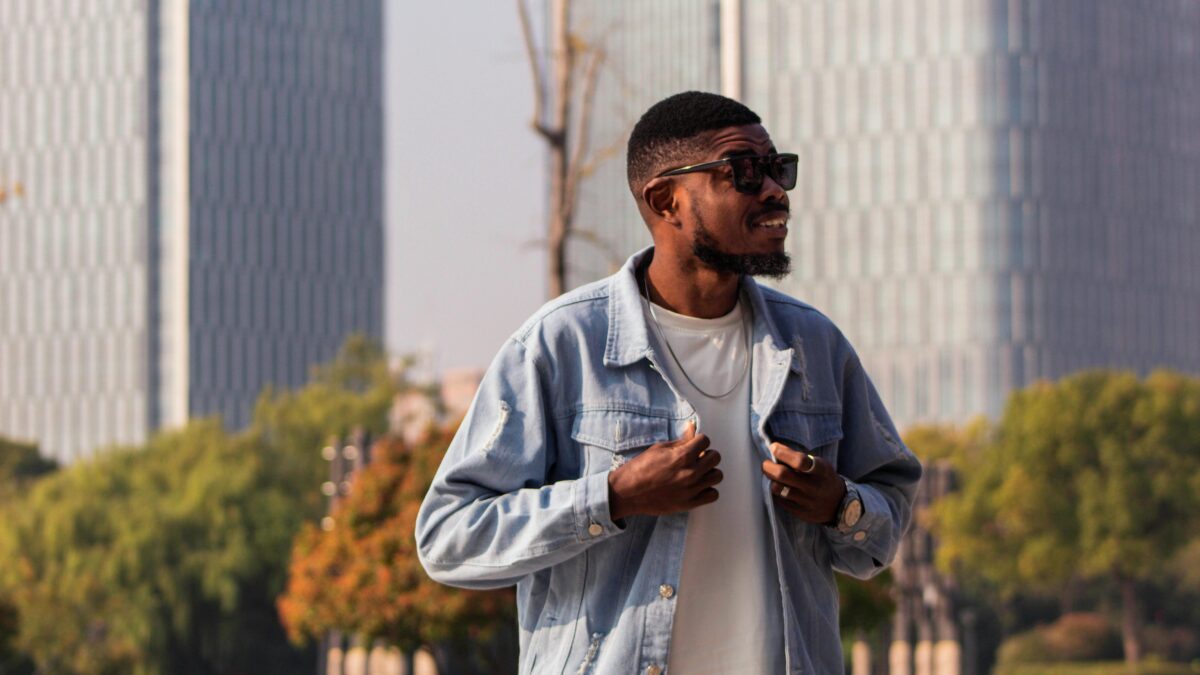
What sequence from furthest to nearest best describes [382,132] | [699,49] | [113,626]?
[382,132], [699,49], [113,626]

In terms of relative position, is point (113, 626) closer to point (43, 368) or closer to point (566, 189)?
point (566, 189)

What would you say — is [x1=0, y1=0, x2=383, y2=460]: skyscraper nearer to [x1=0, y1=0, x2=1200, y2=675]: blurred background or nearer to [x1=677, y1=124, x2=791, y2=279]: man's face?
[x1=0, y1=0, x2=1200, y2=675]: blurred background

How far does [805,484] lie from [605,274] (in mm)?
53846

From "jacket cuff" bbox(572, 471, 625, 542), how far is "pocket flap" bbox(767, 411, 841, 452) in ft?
1.23

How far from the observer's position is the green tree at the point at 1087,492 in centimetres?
5591

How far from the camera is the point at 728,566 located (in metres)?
3.91

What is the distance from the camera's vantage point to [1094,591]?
219 ft

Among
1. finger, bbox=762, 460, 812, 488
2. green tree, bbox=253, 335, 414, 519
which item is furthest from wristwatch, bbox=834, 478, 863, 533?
green tree, bbox=253, 335, 414, 519

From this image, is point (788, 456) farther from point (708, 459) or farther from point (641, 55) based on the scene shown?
point (641, 55)

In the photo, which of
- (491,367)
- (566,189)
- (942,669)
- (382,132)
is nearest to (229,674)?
(942,669)

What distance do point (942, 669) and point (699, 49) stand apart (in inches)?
2471

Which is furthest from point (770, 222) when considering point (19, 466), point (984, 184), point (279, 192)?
point (279, 192)

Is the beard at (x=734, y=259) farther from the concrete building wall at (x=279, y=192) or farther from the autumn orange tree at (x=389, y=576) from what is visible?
the concrete building wall at (x=279, y=192)

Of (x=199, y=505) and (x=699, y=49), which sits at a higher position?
(x=699, y=49)
